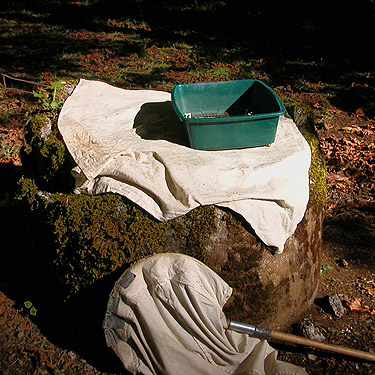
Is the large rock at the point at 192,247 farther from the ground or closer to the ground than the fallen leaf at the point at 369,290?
farther from the ground

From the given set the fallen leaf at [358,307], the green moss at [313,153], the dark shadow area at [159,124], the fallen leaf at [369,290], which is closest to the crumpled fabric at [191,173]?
the dark shadow area at [159,124]

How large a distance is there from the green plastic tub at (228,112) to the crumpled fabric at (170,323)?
0.82m

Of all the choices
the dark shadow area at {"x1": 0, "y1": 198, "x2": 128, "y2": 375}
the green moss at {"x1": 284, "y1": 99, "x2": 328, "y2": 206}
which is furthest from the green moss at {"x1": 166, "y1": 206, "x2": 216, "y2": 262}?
the green moss at {"x1": 284, "y1": 99, "x2": 328, "y2": 206}

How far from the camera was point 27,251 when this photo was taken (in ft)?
12.2

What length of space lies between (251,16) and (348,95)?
11.8 feet

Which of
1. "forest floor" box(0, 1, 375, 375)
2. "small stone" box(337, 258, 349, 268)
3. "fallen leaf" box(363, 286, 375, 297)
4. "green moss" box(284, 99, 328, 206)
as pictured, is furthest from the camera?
"small stone" box(337, 258, 349, 268)

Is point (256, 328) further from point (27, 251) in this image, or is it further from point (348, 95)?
point (348, 95)

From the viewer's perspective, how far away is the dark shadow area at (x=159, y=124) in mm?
3160

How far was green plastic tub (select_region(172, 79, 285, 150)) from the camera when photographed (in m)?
2.74

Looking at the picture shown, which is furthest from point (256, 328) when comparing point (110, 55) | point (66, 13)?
point (66, 13)

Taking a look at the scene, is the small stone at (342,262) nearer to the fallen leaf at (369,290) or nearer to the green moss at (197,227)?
the fallen leaf at (369,290)

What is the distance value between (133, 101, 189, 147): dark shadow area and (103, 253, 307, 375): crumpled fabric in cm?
96

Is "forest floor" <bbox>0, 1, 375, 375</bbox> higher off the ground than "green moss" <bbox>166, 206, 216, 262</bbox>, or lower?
lower

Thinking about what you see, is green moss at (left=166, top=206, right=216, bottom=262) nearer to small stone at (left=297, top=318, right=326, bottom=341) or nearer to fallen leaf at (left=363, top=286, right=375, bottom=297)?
small stone at (left=297, top=318, right=326, bottom=341)
